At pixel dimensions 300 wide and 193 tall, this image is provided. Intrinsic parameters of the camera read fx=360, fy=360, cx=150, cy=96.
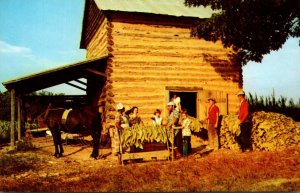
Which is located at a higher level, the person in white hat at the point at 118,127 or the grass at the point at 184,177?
the person in white hat at the point at 118,127

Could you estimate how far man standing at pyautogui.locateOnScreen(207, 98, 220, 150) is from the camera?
13370mm

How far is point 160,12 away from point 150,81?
10.3ft

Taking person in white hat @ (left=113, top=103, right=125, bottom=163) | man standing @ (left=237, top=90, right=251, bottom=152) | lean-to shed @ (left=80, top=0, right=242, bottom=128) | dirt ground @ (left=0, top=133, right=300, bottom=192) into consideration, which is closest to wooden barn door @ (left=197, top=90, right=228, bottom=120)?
lean-to shed @ (left=80, top=0, right=242, bottom=128)

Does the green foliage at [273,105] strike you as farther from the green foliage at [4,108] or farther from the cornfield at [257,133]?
the green foliage at [4,108]

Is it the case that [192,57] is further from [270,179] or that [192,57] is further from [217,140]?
[270,179]

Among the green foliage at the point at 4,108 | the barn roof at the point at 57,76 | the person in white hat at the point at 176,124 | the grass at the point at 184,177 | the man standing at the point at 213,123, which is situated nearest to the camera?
the grass at the point at 184,177

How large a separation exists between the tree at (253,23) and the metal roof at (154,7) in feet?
7.28

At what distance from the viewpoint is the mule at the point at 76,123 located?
13070mm

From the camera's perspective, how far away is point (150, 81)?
51.5 ft

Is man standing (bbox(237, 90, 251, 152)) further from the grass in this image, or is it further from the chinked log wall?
the chinked log wall

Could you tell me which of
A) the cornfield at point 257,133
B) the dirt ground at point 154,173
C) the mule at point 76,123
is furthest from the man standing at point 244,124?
the mule at point 76,123

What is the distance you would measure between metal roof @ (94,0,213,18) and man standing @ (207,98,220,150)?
5.01 metres

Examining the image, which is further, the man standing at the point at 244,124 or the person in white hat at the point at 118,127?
the man standing at the point at 244,124

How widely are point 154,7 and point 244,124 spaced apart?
24.3 feet
